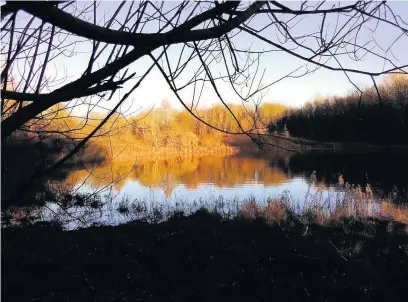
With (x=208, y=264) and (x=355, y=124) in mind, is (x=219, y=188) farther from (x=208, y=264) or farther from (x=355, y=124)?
(x=355, y=124)

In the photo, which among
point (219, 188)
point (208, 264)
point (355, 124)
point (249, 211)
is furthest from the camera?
point (355, 124)

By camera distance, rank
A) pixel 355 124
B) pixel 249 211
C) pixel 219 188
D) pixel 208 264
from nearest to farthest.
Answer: pixel 208 264 → pixel 249 211 → pixel 219 188 → pixel 355 124

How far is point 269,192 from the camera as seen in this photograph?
1342 centimetres

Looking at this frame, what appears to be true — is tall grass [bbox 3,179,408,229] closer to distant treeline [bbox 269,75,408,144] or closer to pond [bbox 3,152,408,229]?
pond [bbox 3,152,408,229]

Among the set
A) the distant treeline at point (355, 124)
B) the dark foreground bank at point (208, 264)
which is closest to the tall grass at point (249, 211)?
the dark foreground bank at point (208, 264)

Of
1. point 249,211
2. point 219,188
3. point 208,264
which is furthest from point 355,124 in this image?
point 208,264

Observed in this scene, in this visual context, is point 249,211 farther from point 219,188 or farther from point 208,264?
point 219,188

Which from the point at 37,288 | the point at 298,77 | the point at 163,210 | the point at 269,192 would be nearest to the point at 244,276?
the point at 37,288

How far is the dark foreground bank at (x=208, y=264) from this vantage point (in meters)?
4.69

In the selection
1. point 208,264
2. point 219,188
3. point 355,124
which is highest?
point 355,124

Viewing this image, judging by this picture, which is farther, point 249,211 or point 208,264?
point 249,211

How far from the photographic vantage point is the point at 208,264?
5.52 m

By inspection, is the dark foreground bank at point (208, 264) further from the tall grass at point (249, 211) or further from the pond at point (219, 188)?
the pond at point (219, 188)

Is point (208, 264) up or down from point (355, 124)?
down
